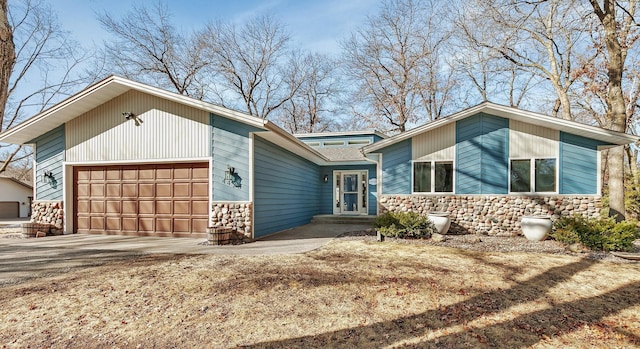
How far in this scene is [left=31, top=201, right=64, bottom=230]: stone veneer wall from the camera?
30.4 feet

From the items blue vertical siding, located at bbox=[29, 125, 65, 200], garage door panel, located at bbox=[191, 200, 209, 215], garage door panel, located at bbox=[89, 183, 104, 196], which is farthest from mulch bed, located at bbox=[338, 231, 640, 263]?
blue vertical siding, located at bbox=[29, 125, 65, 200]

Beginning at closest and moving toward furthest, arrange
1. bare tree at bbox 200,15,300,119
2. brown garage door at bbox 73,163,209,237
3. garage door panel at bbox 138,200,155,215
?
brown garage door at bbox 73,163,209,237 < garage door panel at bbox 138,200,155,215 < bare tree at bbox 200,15,300,119

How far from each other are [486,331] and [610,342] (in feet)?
3.50

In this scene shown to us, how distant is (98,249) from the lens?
697cm

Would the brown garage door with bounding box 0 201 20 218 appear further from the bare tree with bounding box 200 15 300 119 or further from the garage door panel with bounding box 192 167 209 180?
the garage door panel with bounding box 192 167 209 180

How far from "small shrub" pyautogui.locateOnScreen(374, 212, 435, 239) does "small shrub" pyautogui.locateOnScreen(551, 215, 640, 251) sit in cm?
296

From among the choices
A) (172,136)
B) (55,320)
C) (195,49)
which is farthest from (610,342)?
(195,49)

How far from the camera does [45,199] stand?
948cm

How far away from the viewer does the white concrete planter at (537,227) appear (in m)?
8.12

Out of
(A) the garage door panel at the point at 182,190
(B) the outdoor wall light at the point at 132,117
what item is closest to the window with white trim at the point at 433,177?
(A) the garage door panel at the point at 182,190

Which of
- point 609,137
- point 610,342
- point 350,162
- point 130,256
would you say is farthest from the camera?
point 350,162

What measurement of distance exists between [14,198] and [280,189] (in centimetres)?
1950

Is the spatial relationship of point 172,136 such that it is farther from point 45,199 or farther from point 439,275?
point 439,275

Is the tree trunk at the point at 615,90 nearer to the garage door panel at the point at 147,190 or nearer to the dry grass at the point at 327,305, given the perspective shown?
the dry grass at the point at 327,305
